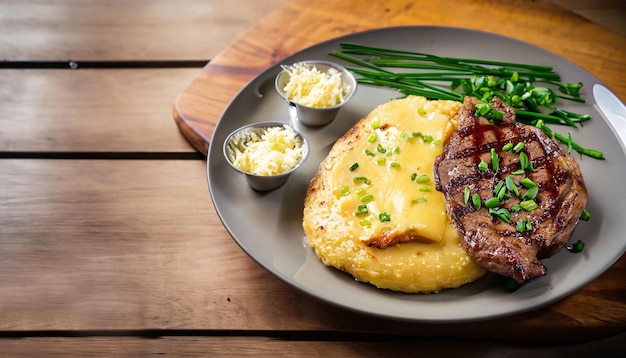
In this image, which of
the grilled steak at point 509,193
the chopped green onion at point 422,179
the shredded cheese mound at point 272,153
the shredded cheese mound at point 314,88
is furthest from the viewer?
the shredded cheese mound at point 314,88

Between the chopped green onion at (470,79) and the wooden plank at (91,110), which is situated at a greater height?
the chopped green onion at (470,79)

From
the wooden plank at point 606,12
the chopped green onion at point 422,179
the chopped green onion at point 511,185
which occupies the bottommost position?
the chopped green onion at point 422,179

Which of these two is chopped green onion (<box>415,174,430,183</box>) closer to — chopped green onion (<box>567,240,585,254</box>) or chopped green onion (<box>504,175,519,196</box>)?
chopped green onion (<box>504,175,519,196</box>)

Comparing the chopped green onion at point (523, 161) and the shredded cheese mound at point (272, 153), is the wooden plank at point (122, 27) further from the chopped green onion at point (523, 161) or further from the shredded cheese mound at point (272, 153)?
the chopped green onion at point (523, 161)

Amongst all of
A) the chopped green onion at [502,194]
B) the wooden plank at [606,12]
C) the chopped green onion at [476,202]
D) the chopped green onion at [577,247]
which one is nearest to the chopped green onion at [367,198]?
the chopped green onion at [476,202]

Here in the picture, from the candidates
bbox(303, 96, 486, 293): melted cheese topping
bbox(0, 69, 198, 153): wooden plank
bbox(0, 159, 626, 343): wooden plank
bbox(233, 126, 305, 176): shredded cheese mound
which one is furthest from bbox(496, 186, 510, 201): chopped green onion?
bbox(0, 69, 198, 153): wooden plank

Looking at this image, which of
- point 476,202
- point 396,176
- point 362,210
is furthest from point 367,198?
point 476,202

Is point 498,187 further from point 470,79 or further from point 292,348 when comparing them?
point 292,348
